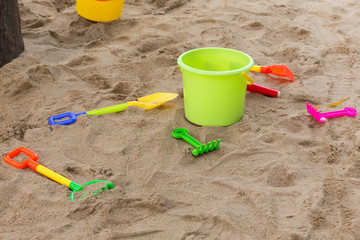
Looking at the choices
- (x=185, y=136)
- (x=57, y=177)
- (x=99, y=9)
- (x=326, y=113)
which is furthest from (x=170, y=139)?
(x=99, y=9)

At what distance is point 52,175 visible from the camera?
1661mm

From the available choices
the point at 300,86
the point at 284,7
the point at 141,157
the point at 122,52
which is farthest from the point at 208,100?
the point at 284,7

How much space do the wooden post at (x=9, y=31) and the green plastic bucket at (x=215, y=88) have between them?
3.58 ft

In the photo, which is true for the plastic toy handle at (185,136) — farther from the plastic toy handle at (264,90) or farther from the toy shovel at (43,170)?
the plastic toy handle at (264,90)

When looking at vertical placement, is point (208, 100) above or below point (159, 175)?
above

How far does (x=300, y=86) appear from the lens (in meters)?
2.44

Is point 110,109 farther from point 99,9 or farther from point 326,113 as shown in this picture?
point 99,9

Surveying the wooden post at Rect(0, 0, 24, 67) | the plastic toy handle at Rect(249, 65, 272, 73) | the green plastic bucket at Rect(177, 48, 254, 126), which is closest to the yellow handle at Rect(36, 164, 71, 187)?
the green plastic bucket at Rect(177, 48, 254, 126)

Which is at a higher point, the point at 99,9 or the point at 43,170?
the point at 99,9

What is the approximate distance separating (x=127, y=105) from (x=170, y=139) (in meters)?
0.34

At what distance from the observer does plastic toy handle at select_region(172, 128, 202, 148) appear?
1885 millimetres

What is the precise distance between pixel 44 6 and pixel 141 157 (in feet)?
7.01

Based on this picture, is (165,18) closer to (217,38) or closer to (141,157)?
(217,38)

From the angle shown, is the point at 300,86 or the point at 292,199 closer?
the point at 292,199
